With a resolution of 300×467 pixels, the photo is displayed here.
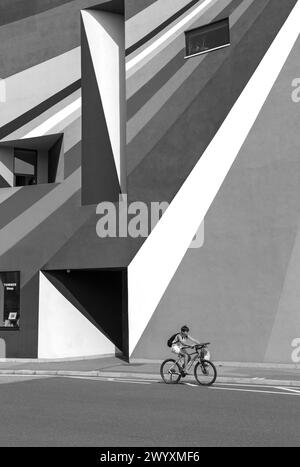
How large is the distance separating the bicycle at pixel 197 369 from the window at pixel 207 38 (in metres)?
10.6

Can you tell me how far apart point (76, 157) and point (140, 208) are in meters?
3.43

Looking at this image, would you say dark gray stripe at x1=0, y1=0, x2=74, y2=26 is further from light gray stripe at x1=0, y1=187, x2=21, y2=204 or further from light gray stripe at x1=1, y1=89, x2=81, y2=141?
light gray stripe at x1=0, y1=187, x2=21, y2=204

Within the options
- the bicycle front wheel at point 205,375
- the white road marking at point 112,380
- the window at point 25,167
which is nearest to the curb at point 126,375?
the white road marking at point 112,380

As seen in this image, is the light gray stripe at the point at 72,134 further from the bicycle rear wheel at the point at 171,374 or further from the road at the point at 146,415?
the bicycle rear wheel at the point at 171,374

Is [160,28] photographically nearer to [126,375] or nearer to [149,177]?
[149,177]

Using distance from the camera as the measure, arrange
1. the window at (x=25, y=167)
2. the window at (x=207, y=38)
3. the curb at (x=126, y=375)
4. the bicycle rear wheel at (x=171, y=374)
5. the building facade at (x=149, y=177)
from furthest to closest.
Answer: the window at (x=25, y=167) → the window at (x=207, y=38) → the building facade at (x=149, y=177) → the bicycle rear wheel at (x=171, y=374) → the curb at (x=126, y=375)

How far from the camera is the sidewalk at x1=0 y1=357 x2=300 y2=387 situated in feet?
50.7

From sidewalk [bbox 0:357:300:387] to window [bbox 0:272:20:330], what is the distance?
1558 millimetres

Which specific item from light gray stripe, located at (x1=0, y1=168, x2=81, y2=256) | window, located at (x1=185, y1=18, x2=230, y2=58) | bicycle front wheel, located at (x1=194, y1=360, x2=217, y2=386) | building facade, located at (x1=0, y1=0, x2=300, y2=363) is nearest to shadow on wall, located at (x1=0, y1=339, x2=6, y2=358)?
building facade, located at (x1=0, y1=0, x2=300, y2=363)

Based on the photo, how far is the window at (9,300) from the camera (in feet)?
73.5

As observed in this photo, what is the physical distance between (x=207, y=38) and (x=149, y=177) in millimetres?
5045

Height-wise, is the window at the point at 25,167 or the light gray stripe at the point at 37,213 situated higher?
the window at the point at 25,167
